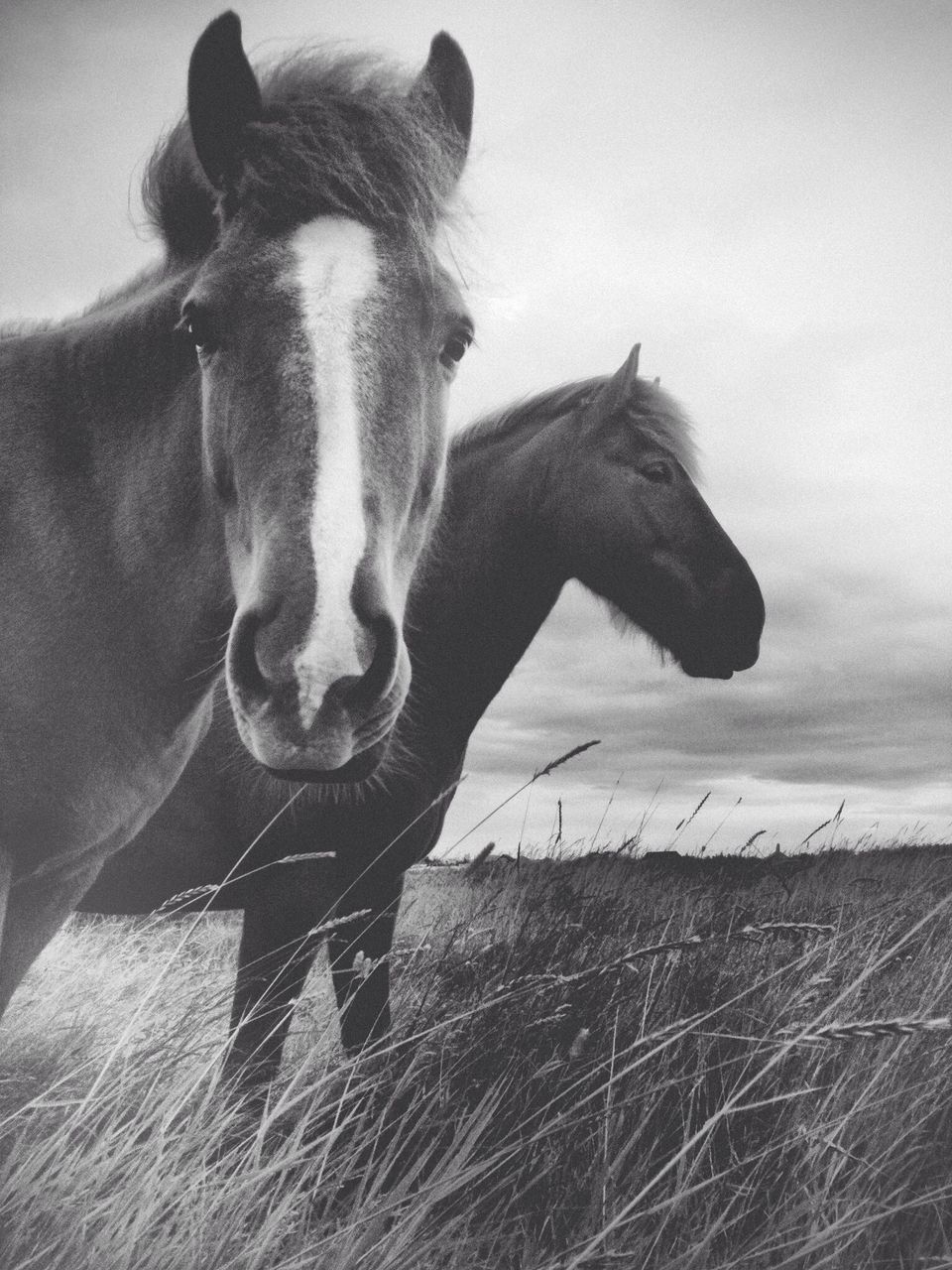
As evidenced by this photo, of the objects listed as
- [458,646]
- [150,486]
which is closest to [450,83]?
[150,486]

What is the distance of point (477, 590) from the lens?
4176 millimetres

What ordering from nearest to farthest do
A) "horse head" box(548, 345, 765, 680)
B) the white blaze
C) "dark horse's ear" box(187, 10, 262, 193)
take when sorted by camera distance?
1. the white blaze
2. "dark horse's ear" box(187, 10, 262, 193)
3. "horse head" box(548, 345, 765, 680)

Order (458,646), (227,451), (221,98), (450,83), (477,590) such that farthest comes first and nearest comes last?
(477,590) → (458,646) → (450,83) → (221,98) → (227,451)

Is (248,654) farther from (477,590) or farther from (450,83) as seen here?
(477,590)

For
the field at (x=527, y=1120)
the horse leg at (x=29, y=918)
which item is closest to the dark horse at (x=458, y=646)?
the field at (x=527, y=1120)

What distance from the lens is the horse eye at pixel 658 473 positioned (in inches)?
184

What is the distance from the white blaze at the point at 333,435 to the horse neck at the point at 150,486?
54 cm

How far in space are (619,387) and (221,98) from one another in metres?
2.90

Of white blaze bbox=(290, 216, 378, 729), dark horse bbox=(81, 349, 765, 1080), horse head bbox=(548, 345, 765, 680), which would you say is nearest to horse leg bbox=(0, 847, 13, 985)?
dark horse bbox=(81, 349, 765, 1080)

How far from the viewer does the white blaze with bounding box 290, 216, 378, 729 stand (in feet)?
4.90

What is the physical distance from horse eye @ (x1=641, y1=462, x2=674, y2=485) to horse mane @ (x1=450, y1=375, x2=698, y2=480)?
128 millimetres

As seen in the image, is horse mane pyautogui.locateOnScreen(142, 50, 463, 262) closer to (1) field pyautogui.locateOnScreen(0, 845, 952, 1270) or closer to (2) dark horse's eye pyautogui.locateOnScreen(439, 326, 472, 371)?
(2) dark horse's eye pyautogui.locateOnScreen(439, 326, 472, 371)

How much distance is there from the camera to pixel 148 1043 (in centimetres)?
235

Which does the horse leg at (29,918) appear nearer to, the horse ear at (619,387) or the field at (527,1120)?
the field at (527,1120)
